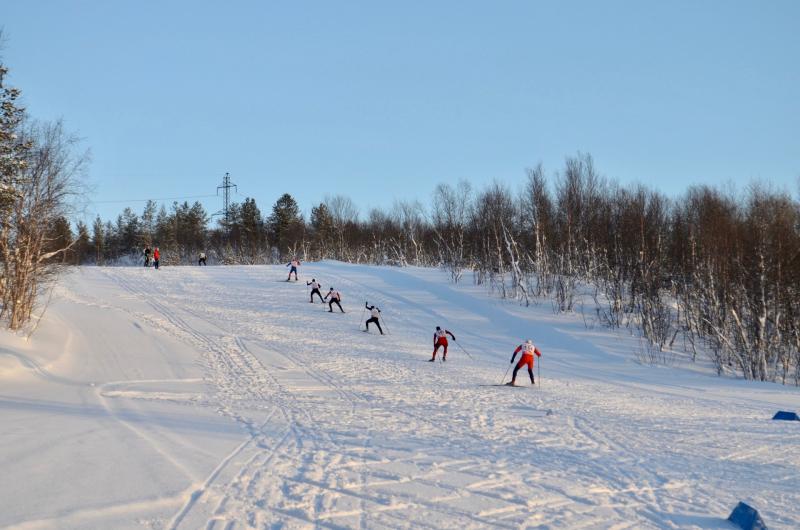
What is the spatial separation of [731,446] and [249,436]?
8638 mm

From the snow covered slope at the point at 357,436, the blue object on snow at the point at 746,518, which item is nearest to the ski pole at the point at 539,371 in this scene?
the snow covered slope at the point at 357,436

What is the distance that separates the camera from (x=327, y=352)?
20.5 metres

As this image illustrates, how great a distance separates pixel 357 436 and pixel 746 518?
5987 mm

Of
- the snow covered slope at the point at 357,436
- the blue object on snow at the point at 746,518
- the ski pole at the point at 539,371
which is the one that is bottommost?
the ski pole at the point at 539,371

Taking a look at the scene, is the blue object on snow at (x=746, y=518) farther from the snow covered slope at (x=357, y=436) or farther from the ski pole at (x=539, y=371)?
the ski pole at (x=539, y=371)

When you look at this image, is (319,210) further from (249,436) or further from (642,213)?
(249,436)

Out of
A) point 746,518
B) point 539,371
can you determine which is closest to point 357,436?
point 746,518

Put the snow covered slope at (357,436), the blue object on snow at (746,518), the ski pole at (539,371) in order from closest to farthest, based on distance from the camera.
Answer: the blue object on snow at (746,518), the snow covered slope at (357,436), the ski pole at (539,371)

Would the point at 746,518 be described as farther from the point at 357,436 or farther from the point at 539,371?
the point at 539,371

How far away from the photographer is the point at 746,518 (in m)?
6.02

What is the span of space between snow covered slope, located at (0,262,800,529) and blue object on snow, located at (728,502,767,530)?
0.78ft

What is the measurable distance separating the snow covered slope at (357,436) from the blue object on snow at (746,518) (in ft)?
0.78

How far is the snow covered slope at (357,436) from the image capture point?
646cm

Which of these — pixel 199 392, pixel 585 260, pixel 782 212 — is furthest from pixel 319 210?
pixel 199 392
